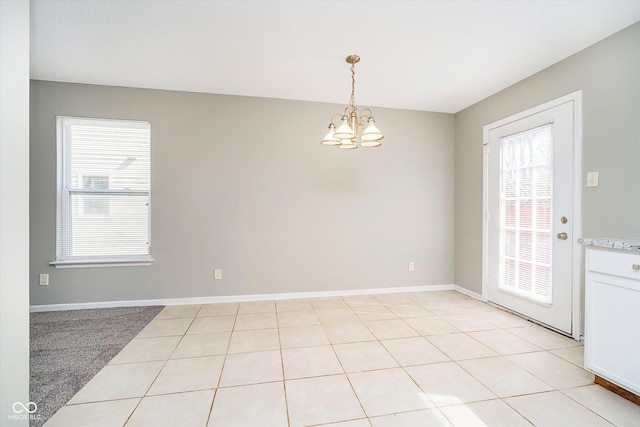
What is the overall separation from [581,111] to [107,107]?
4700 mm

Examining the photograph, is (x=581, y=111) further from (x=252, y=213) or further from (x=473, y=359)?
(x=252, y=213)

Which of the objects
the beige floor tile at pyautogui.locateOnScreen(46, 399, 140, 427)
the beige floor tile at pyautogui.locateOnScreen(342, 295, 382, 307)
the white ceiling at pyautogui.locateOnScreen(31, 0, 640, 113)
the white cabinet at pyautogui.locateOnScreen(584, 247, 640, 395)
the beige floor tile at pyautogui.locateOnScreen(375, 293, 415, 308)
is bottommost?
the beige floor tile at pyautogui.locateOnScreen(46, 399, 140, 427)

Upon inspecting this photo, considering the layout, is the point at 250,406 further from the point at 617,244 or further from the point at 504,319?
the point at 504,319

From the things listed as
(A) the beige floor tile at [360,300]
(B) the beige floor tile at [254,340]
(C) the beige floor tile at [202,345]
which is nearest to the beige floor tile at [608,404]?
(A) the beige floor tile at [360,300]

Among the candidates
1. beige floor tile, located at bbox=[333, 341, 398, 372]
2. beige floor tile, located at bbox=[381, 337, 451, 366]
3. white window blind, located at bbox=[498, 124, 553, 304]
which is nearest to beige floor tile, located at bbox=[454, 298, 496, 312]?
white window blind, located at bbox=[498, 124, 553, 304]

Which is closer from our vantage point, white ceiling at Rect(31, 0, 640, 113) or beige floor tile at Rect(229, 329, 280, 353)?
A: white ceiling at Rect(31, 0, 640, 113)

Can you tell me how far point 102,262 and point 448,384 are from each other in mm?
3576

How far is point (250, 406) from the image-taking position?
161 cm

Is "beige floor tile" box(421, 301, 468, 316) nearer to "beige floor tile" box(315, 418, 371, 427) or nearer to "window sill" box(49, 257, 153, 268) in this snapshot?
"beige floor tile" box(315, 418, 371, 427)

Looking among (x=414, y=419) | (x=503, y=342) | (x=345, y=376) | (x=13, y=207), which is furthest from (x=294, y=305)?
(x=13, y=207)

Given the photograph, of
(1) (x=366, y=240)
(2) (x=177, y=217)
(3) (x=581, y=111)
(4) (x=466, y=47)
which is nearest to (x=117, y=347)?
(2) (x=177, y=217)

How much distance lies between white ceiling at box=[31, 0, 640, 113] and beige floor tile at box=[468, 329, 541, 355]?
98.8 inches

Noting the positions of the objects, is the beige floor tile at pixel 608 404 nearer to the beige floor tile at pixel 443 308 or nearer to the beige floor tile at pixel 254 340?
the beige floor tile at pixel 443 308

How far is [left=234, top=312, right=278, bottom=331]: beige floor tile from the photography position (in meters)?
2.70
